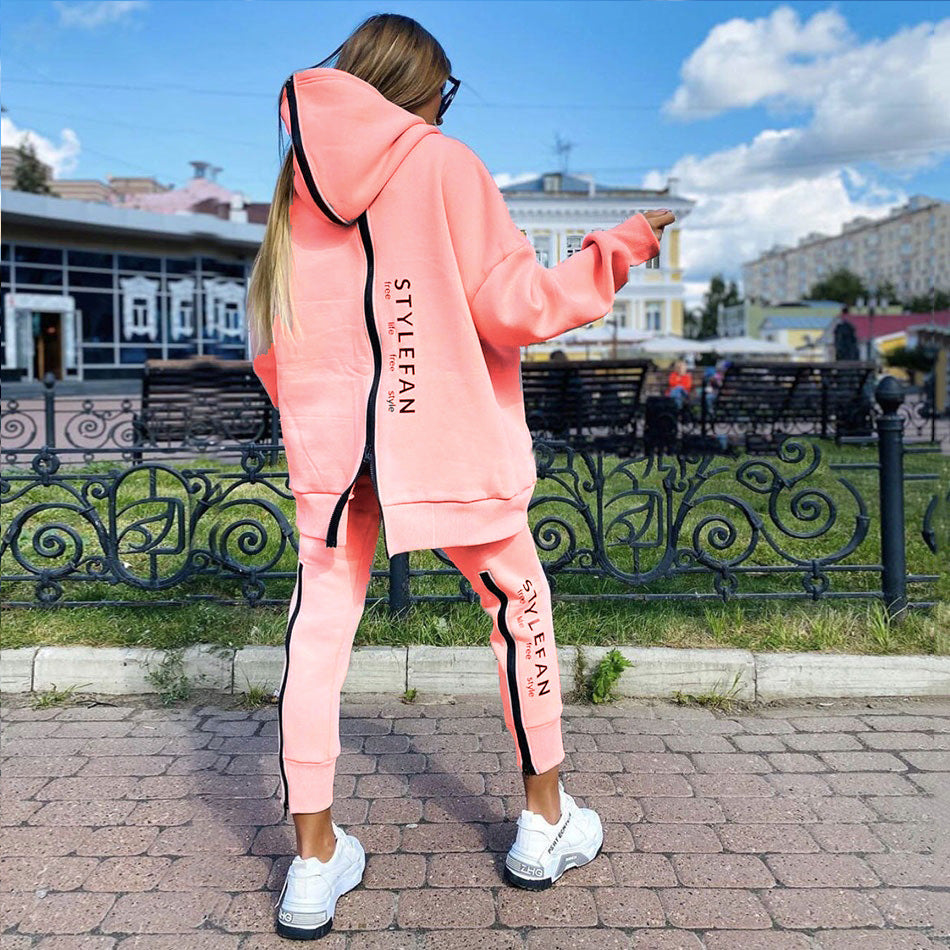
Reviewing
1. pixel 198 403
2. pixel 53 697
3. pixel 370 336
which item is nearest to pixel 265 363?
pixel 370 336

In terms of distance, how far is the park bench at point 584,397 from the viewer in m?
11.0

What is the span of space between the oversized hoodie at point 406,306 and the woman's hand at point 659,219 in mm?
20

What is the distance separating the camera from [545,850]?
7.97 feet

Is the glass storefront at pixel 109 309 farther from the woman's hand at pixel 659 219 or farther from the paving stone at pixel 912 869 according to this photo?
the paving stone at pixel 912 869

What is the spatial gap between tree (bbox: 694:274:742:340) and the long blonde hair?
115745 millimetres

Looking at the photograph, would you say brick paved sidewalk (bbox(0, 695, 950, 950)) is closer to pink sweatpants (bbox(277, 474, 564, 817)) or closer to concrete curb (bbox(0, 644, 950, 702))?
concrete curb (bbox(0, 644, 950, 702))

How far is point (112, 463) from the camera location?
8156 millimetres

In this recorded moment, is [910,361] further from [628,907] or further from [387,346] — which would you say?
[387,346]

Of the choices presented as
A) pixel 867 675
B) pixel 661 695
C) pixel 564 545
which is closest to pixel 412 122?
pixel 661 695

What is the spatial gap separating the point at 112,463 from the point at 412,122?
674cm

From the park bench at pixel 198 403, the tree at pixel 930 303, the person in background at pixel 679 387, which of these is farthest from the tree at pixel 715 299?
the park bench at pixel 198 403

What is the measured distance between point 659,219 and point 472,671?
221 centimetres

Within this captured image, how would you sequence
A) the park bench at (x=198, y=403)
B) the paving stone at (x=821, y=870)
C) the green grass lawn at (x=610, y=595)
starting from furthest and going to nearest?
the park bench at (x=198, y=403)
the green grass lawn at (x=610, y=595)
the paving stone at (x=821, y=870)

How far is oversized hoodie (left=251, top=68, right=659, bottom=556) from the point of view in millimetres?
2074
